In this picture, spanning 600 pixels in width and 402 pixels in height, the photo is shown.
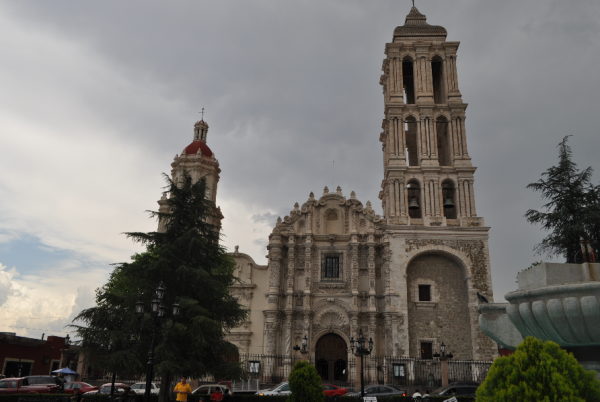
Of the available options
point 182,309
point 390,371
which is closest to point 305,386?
point 182,309

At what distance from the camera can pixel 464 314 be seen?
27.4 m

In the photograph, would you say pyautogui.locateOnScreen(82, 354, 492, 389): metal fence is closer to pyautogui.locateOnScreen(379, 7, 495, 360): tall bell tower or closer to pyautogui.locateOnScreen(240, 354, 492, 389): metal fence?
pyautogui.locateOnScreen(240, 354, 492, 389): metal fence

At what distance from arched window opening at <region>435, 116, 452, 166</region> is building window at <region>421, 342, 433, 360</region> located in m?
12.0

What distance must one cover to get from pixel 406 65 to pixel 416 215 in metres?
12.7

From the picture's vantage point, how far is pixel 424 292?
28.3 m

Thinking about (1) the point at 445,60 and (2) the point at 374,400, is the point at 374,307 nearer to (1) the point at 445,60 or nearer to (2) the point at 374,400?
(2) the point at 374,400

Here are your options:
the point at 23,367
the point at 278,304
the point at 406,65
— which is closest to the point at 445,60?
the point at 406,65

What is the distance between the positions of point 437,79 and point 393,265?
631 inches

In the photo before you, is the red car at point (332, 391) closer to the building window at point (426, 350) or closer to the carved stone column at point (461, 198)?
the building window at point (426, 350)

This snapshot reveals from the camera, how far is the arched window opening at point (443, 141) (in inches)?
1270

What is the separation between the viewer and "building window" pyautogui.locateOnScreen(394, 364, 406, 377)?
25.1 metres

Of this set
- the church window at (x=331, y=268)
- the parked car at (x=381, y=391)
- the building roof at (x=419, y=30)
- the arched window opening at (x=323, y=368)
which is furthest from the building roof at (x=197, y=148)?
the parked car at (x=381, y=391)

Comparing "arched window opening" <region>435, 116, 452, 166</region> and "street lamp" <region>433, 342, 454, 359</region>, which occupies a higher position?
"arched window opening" <region>435, 116, 452, 166</region>

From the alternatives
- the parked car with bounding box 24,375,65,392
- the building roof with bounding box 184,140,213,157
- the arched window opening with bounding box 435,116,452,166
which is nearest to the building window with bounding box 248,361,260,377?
the parked car with bounding box 24,375,65,392
